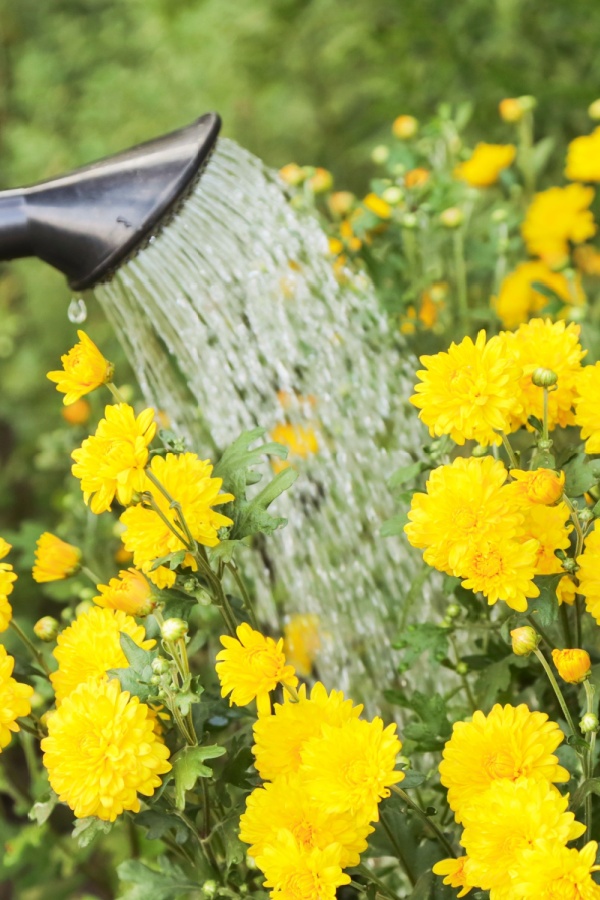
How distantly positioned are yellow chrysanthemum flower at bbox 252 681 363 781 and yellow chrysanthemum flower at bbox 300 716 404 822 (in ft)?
0.05

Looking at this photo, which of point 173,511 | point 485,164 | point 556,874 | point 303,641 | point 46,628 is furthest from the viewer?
point 485,164

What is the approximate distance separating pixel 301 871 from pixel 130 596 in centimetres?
18

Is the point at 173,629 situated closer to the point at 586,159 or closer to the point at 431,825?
the point at 431,825

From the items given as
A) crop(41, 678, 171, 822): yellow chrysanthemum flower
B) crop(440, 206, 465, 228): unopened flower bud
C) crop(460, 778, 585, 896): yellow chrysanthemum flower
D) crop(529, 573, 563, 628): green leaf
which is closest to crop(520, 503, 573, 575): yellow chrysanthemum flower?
crop(529, 573, 563, 628): green leaf

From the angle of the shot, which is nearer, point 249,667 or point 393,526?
point 249,667

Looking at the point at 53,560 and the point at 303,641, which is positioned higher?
the point at 53,560

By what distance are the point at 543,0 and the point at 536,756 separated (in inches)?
57.5

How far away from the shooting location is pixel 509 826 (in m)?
0.48

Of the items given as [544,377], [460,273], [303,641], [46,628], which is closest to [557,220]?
[460,273]

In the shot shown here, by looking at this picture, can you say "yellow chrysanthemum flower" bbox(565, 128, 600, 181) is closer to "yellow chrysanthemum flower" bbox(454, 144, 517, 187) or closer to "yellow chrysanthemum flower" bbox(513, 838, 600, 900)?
"yellow chrysanthemum flower" bbox(454, 144, 517, 187)

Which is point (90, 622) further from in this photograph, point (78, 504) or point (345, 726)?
point (78, 504)

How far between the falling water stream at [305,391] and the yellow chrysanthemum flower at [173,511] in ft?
1.03

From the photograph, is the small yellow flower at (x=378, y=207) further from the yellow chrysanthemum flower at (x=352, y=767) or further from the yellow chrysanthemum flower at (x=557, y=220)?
the yellow chrysanthemum flower at (x=352, y=767)

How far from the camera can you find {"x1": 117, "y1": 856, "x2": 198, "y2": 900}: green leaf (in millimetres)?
644
